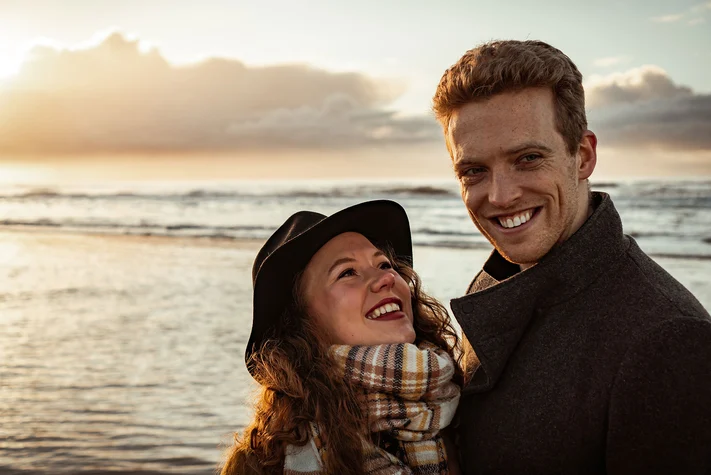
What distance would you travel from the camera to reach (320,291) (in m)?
3.37

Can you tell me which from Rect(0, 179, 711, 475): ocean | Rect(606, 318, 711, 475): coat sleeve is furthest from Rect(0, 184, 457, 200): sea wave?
Rect(606, 318, 711, 475): coat sleeve

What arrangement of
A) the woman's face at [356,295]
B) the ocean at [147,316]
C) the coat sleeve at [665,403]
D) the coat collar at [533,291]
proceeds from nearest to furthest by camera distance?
the coat sleeve at [665,403] → the coat collar at [533,291] → the woman's face at [356,295] → the ocean at [147,316]

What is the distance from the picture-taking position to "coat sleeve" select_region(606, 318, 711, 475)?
7.48ft

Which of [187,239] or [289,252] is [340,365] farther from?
[187,239]

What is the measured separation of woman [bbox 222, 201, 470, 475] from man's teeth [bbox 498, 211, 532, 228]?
0.64 m

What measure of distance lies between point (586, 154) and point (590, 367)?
0.92m

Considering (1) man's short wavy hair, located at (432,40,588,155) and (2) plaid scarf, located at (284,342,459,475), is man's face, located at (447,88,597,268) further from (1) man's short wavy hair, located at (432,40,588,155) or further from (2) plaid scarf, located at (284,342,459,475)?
(2) plaid scarf, located at (284,342,459,475)

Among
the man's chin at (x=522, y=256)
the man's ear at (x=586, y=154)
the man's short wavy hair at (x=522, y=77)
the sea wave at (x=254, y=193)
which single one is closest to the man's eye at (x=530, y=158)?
the man's short wavy hair at (x=522, y=77)

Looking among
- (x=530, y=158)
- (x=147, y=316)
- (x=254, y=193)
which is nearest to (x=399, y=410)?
(x=530, y=158)

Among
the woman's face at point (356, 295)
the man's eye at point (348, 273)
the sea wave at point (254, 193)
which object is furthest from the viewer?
the sea wave at point (254, 193)

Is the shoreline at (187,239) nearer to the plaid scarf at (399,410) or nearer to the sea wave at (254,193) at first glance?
the plaid scarf at (399,410)

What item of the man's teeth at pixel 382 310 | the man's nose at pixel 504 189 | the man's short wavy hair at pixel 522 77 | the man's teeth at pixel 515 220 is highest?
the man's short wavy hair at pixel 522 77

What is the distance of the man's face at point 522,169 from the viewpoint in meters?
2.78

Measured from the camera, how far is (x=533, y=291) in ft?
9.43
